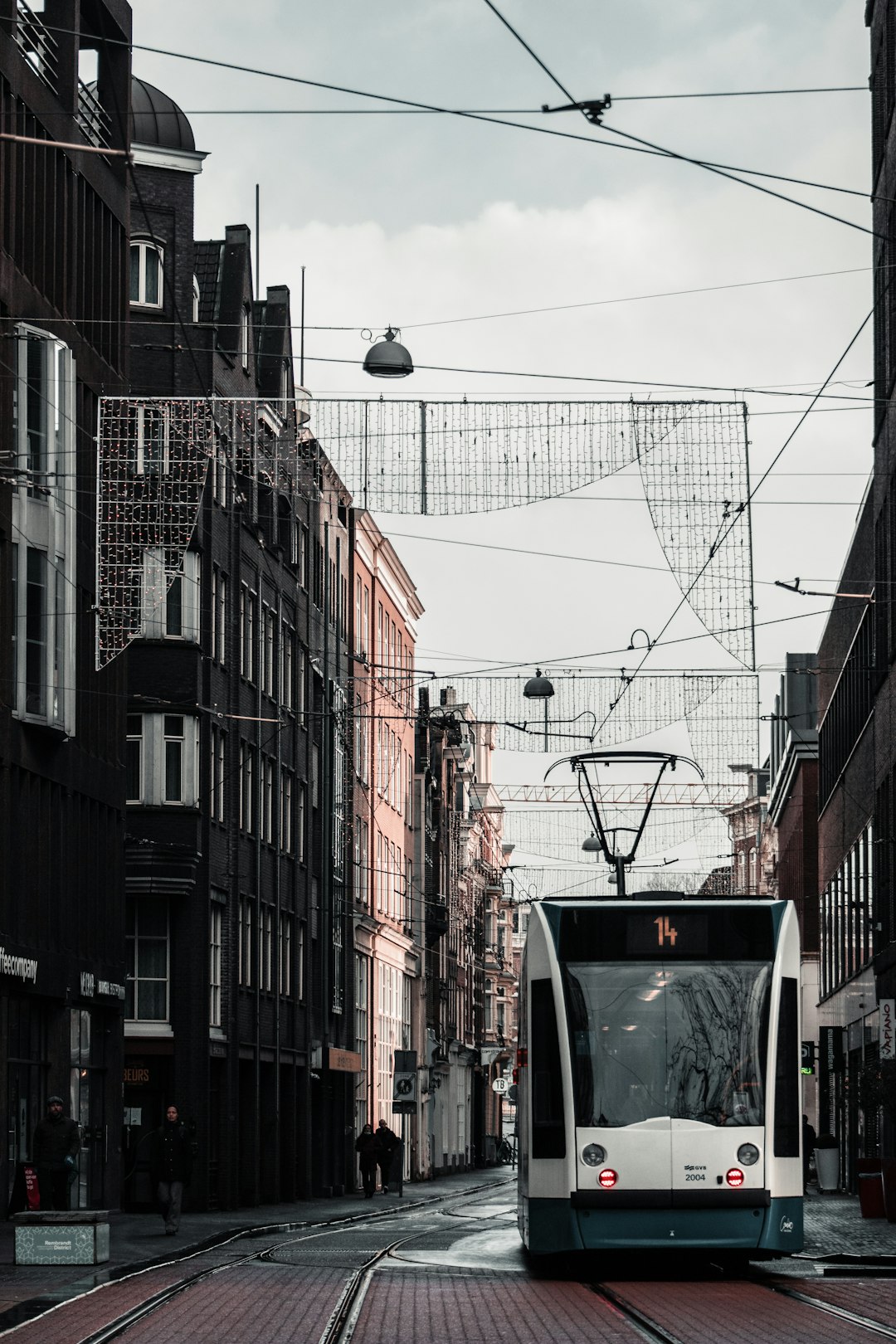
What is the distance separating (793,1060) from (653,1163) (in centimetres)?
151

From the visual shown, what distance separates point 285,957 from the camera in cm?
5766

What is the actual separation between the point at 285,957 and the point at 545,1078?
38251mm

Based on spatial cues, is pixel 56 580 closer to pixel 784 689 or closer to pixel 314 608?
pixel 314 608

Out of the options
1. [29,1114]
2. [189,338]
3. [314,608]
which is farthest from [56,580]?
[314,608]

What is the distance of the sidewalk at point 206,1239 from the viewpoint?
62.2 ft

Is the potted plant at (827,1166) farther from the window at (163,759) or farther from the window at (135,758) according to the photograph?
the window at (135,758)

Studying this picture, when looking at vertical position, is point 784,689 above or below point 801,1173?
above

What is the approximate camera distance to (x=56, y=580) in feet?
115

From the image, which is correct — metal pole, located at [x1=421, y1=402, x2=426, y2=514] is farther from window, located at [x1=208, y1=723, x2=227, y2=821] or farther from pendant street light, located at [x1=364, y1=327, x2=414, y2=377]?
window, located at [x1=208, y1=723, x2=227, y2=821]

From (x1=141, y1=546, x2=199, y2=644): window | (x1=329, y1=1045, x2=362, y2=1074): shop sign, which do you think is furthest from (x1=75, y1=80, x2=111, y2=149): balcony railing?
(x1=329, y1=1045, x2=362, y2=1074): shop sign

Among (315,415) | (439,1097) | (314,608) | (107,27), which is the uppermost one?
(107,27)

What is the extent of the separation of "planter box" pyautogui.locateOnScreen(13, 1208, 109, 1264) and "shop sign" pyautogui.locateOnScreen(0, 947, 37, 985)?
10.3m

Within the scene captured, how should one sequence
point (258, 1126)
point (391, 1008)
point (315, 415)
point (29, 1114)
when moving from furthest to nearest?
point (391, 1008) < point (258, 1126) < point (29, 1114) < point (315, 415)

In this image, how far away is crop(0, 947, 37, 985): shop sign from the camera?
3200cm
